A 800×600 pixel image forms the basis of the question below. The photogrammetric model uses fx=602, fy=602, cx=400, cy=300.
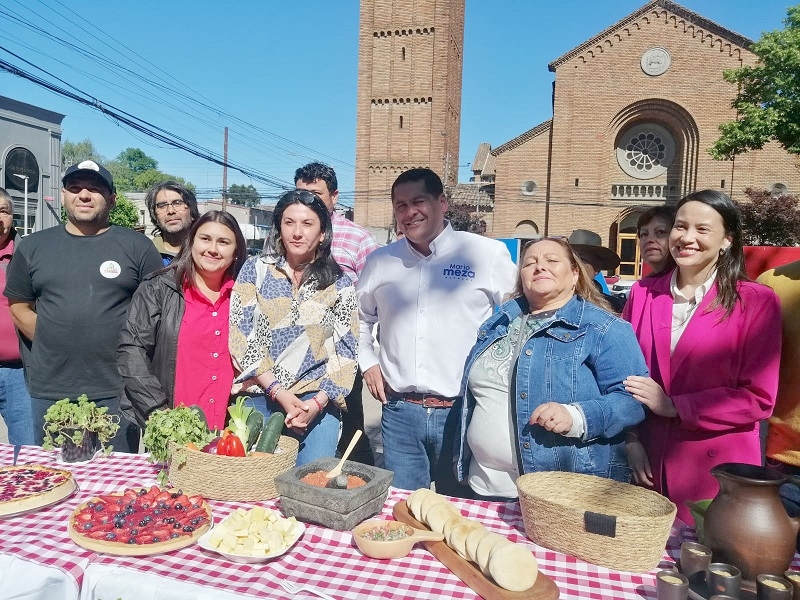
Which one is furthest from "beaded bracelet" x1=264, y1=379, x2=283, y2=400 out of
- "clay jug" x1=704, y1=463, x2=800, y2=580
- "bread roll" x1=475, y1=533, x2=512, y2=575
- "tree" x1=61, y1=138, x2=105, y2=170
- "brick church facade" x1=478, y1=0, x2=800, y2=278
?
"tree" x1=61, y1=138, x2=105, y2=170

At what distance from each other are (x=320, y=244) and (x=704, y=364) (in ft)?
6.08

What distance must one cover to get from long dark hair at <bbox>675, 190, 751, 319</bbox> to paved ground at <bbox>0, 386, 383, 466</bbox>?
363 cm

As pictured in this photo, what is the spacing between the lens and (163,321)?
10.1ft

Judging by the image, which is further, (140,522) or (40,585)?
(140,522)

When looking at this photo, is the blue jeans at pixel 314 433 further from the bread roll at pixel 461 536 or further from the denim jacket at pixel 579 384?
the bread roll at pixel 461 536

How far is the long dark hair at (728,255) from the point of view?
96.2 inches

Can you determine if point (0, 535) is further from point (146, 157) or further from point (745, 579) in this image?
point (146, 157)

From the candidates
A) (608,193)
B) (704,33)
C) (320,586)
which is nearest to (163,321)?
(320,586)

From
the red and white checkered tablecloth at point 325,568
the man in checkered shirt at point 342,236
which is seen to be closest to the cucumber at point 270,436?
the red and white checkered tablecloth at point 325,568

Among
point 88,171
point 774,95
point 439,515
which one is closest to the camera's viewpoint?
point 439,515

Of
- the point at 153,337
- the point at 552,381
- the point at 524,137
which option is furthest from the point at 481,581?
the point at 524,137

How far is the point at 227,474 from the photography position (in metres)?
2.28

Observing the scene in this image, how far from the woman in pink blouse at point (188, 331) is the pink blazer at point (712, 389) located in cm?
206

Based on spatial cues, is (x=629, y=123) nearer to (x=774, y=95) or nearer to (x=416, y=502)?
(x=774, y=95)
